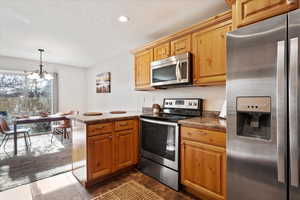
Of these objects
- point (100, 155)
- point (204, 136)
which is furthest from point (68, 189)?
point (204, 136)

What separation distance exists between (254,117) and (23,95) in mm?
5875

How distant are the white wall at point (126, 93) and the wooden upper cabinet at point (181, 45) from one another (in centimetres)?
62

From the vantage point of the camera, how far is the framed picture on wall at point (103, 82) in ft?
14.6

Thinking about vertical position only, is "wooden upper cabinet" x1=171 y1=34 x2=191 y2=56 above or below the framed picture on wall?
above

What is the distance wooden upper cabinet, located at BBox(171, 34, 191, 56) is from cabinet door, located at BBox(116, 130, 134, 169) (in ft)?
4.68

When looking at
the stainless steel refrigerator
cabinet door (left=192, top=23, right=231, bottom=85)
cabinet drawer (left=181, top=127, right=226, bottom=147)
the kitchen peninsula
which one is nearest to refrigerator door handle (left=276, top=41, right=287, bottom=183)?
the stainless steel refrigerator

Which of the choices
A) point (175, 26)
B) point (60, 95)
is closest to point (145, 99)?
point (175, 26)

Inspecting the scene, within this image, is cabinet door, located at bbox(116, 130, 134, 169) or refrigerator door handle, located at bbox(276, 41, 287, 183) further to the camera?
cabinet door, located at bbox(116, 130, 134, 169)

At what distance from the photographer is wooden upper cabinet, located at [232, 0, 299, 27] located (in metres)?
1.09

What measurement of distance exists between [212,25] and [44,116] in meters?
4.10

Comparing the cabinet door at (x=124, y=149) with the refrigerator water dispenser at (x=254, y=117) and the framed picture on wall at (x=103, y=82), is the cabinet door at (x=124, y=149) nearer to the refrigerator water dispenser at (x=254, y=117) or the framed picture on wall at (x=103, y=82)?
the refrigerator water dispenser at (x=254, y=117)

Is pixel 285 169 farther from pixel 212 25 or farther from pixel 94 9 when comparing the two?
pixel 94 9

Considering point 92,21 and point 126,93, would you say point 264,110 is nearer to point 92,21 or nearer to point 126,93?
point 92,21

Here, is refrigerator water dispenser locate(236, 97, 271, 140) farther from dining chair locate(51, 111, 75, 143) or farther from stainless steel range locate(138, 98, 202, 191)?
dining chair locate(51, 111, 75, 143)
